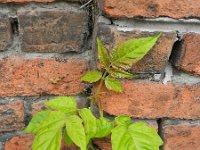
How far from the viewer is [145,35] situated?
67 centimetres

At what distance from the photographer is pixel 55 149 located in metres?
0.66

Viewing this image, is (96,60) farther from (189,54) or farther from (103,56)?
(189,54)

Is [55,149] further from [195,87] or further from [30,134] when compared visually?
[195,87]

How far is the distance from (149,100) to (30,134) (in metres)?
0.32

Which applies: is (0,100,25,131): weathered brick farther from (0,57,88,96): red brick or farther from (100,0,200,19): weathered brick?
(100,0,200,19): weathered brick

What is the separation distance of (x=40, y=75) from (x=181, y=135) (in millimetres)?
358

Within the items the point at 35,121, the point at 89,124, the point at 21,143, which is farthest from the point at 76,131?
the point at 21,143

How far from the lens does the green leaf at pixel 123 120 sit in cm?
69

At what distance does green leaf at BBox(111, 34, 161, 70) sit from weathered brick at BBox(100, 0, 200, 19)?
0.16ft

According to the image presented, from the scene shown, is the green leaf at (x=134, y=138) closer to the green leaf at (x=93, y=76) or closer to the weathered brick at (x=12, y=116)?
the green leaf at (x=93, y=76)

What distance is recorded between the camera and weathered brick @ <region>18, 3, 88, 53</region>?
706mm

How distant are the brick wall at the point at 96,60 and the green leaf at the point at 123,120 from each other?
0.03m

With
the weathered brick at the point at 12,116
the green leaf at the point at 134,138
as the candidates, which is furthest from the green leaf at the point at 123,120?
the weathered brick at the point at 12,116

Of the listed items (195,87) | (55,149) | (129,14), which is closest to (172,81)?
(195,87)
